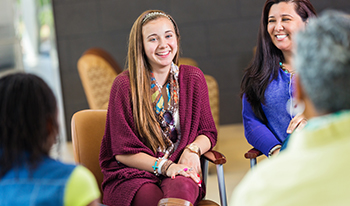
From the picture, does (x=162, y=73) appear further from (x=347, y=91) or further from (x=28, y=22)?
(x=28, y=22)

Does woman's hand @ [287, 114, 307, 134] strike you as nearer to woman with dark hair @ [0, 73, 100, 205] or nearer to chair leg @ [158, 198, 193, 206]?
chair leg @ [158, 198, 193, 206]

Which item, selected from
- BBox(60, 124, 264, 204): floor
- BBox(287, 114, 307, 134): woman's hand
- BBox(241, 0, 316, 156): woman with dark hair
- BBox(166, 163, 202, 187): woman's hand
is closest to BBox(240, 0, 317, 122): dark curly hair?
BBox(241, 0, 316, 156): woman with dark hair

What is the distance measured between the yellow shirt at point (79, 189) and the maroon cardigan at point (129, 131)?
2.44 feet

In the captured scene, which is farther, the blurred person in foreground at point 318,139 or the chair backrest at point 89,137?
A: the chair backrest at point 89,137

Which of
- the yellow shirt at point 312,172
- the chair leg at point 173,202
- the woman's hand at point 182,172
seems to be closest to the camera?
the yellow shirt at point 312,172

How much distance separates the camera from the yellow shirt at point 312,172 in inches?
30.7

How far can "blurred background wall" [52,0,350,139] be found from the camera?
507 centimetres

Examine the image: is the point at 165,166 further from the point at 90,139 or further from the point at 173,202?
the point at 90,139

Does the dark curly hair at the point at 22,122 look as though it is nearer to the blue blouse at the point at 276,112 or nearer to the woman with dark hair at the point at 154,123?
the woman with dark hair at the point at 154,123

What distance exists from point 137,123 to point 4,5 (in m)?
4.13

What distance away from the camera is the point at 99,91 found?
3986 mm

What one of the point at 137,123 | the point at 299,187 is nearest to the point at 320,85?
the point at 299,187

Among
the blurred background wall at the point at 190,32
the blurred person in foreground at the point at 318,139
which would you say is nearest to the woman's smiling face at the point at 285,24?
the blurred person in foreground at the point at 318,139

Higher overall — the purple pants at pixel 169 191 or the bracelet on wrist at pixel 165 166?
the bracelet on wrist at pixel 165 166
